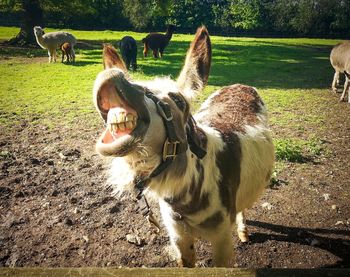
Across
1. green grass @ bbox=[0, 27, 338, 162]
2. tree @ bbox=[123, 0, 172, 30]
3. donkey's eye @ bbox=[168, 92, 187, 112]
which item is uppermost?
tree @ bbox=[123, 0, 172, 30]

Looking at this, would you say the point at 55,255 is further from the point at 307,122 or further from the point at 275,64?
the point at 275,64

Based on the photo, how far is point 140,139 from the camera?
142cm

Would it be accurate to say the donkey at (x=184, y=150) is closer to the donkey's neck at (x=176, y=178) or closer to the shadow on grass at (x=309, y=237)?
the donkey's neck at (x=176, y=178)

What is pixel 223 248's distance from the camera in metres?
2.52

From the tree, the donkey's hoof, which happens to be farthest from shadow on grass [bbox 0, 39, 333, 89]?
the tree

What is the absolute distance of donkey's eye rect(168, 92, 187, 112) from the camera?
1705 millimetres

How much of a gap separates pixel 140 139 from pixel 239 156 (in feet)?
4.93

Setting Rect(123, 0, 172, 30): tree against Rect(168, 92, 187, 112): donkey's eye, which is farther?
Rect(123, 0, 172, 30): tree

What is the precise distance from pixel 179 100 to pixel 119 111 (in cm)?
49

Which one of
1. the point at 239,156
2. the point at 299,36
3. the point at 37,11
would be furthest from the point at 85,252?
the point at 299,36

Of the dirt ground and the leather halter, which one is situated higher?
the leather halter

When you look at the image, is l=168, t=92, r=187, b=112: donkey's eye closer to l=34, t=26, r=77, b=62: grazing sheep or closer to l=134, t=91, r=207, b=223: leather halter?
l=134, t=91, r=207, b=223: leather halter

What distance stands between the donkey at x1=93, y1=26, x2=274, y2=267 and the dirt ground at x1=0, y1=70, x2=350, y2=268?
811 millimetres

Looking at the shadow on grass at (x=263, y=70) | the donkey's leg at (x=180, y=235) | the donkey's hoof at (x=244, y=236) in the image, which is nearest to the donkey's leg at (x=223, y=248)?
the donkey's leg at (x=180, y=235)
